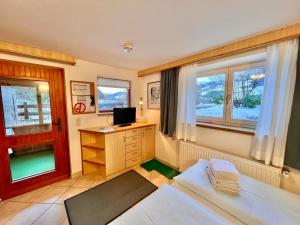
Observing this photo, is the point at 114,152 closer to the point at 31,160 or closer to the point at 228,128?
the point at 31,160

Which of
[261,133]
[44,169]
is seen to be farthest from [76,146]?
[261,133]

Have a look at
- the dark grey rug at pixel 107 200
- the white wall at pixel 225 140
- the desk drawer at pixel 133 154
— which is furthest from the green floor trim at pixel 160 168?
the white wall at pixel 225 140

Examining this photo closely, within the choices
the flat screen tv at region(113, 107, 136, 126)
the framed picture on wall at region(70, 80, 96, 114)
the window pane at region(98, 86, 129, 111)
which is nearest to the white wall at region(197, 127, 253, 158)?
the flat screen tv at region(113, 107, 136, 126)

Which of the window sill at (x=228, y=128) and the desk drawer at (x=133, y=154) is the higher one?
the window sill at (x=228, y=128)

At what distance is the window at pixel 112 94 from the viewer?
9.42 ft

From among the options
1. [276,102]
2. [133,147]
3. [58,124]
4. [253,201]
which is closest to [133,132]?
[133,147]

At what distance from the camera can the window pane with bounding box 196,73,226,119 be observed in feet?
7.52

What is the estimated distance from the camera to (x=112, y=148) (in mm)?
2516

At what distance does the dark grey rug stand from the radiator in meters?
0.79

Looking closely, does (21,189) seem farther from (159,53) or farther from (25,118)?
(159,53)

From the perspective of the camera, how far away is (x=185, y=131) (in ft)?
8.17

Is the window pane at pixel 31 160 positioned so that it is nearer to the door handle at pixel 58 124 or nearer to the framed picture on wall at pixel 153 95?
the door handle at pixel 58 124

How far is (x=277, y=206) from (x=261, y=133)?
31.1 inches

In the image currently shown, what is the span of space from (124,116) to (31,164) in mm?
1781
